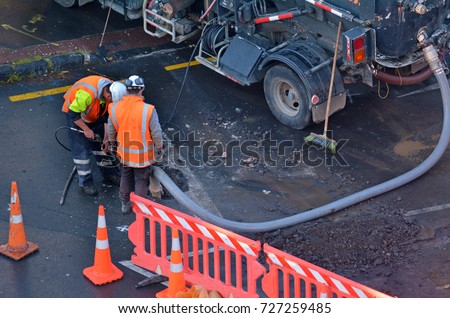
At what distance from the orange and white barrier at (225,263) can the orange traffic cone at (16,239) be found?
1073mm

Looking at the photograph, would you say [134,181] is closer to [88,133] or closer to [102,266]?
[88,133]

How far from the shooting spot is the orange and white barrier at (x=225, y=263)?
831 centimetres

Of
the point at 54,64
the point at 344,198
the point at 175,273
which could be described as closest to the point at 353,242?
the point at 344,198

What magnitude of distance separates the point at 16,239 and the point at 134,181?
4.81 ft

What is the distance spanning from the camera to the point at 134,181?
34.7ft

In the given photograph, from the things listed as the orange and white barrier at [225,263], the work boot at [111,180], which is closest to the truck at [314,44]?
the work boot at [111,180]

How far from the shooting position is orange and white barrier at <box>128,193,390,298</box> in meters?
8.31

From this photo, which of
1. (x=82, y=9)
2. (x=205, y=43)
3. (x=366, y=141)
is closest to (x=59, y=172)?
(x=205, y=43)

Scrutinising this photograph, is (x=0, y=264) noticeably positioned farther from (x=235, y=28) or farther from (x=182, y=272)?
(x=235, y=28)

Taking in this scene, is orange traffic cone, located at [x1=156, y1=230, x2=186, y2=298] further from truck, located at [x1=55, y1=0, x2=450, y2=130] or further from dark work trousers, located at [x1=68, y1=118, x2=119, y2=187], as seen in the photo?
truck, located at [x1=55, y1=0, x2=450, y2=130]

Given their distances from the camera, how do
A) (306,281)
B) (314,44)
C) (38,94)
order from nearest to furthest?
(306,281) → (314,44) → (38,94)

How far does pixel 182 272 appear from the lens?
9008 millimetres

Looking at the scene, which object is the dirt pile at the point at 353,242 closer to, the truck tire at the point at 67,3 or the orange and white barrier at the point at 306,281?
the orange and white barrier at the point at 306,281
